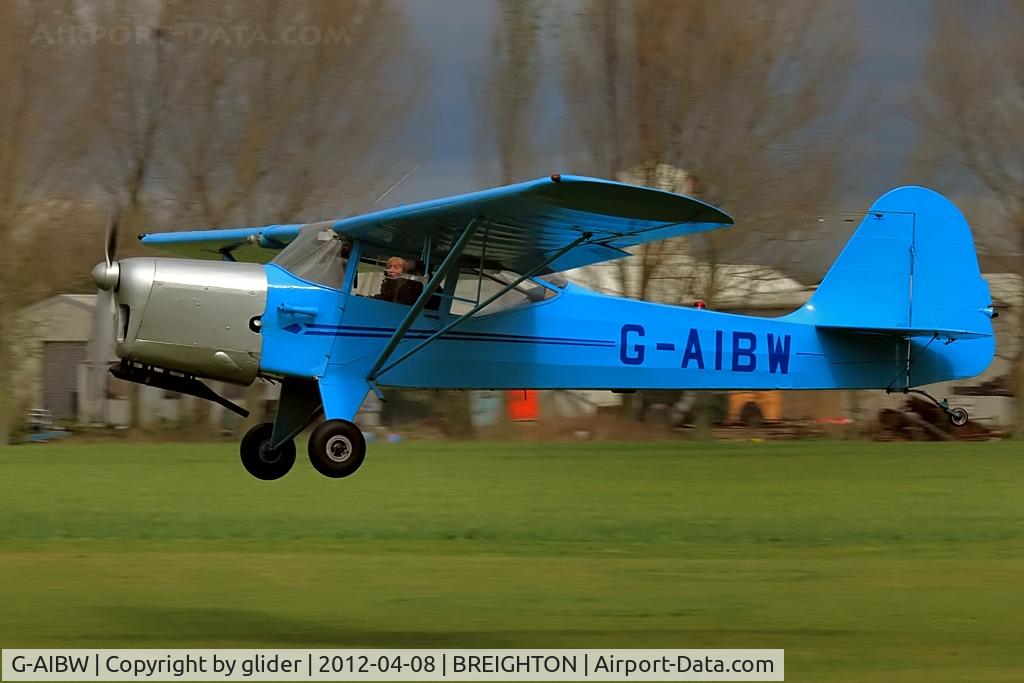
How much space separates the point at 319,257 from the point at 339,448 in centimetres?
152

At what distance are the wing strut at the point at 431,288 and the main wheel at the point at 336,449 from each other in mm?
587

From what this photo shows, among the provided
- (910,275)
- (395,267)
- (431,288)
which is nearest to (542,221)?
(431,288)

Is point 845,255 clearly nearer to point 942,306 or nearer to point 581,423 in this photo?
point 942,306

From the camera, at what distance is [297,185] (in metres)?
32.0

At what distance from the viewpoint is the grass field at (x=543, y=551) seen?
13375 millimetres

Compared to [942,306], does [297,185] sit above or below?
above

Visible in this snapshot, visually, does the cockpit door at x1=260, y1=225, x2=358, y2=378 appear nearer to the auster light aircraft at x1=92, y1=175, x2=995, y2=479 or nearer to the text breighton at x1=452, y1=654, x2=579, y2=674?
the auster light aircraft at x1=92, y1=175, x2=995, y2=479

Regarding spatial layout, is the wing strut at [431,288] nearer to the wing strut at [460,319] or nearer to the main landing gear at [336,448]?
the wing strut at [460,319]

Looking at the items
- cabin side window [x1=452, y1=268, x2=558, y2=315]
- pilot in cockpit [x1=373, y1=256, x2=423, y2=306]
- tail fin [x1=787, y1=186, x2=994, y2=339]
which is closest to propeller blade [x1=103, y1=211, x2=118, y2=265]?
pilot in cockpit [x1=373, y1=256, x2=423, y2=306]

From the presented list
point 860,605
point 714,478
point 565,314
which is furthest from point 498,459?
point 565,314

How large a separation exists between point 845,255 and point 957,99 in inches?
874

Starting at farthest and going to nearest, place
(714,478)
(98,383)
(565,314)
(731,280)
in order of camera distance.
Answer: (98,383) → (731,280) → (714,478) → (565,314)

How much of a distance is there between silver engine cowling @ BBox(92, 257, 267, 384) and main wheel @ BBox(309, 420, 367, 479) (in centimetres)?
76

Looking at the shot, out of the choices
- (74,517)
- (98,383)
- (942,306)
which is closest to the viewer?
(942,306)
